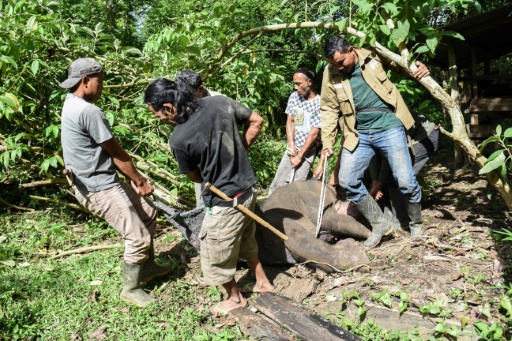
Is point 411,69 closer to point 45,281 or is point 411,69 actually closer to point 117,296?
point 117,296

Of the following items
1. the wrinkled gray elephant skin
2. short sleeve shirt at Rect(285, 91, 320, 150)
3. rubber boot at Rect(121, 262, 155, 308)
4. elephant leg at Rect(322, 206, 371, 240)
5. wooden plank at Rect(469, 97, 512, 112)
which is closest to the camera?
rubber boot at Rect(121, 262, 155, 308)

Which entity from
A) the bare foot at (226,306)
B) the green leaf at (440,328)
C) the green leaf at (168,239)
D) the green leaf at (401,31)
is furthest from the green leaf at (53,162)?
the green leaf at (440,328)

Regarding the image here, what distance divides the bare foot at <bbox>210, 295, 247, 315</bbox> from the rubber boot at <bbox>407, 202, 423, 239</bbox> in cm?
163

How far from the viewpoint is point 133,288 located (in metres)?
3.83

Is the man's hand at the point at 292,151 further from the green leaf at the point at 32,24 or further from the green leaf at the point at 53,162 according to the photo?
the green leaf at the point at 32,24

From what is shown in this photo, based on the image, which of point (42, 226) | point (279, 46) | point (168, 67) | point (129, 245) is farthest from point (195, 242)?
point (279, 46)

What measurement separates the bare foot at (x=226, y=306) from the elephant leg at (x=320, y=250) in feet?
2.41

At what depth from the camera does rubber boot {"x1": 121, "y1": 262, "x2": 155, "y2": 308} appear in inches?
149

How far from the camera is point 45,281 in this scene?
14.0ft

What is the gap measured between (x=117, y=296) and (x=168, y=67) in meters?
2.26

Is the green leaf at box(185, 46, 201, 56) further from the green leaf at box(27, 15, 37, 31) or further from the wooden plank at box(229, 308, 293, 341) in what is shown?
the wooden plank at box(229, 308, 293, 341)

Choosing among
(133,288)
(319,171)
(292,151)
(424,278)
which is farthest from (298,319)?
(292,151)

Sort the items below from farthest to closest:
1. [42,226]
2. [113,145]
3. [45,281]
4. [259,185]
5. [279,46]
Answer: [279,46] → [259,185] → [42,226] → [45,281] → [113,145]

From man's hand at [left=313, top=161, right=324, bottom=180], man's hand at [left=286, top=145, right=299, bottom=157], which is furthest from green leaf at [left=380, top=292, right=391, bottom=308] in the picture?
man's hand at [left=286, top=145, right=299, bottom=157]
